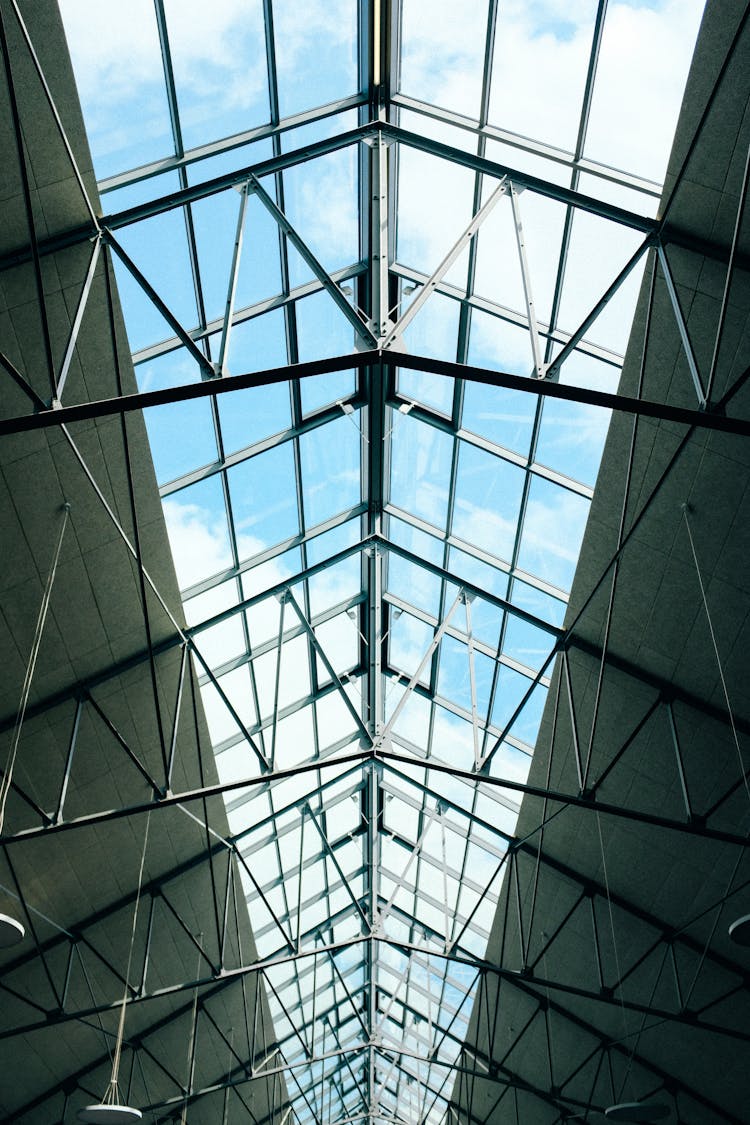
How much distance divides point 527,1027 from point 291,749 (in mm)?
14594

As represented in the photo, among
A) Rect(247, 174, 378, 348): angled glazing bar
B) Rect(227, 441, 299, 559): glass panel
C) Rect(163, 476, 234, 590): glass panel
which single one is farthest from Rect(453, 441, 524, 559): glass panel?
Rect(247, 174, 378, 348): angled glazing bar

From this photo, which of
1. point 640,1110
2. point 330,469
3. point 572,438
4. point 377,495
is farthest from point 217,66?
point 640,1110

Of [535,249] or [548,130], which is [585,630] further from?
[548,130]

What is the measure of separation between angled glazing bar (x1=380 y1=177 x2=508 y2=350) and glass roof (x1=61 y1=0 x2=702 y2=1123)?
0.05m

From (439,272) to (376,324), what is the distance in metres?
1.07

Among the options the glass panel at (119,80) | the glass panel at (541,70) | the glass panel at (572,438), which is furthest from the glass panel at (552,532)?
the glass panel at (119,80)

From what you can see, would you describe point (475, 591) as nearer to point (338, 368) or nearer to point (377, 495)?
point (377, 495)

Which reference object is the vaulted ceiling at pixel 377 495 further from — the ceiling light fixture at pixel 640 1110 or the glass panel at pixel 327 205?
the ceiling light fixture at pixel 640 1110

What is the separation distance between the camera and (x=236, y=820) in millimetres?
25953

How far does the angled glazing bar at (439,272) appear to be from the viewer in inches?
462

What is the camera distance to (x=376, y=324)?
12.3m

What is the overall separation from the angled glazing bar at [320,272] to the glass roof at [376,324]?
5 centimetres

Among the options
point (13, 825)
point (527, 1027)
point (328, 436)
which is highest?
point (328, 436)

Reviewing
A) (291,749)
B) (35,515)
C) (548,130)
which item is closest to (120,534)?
(35,515)
